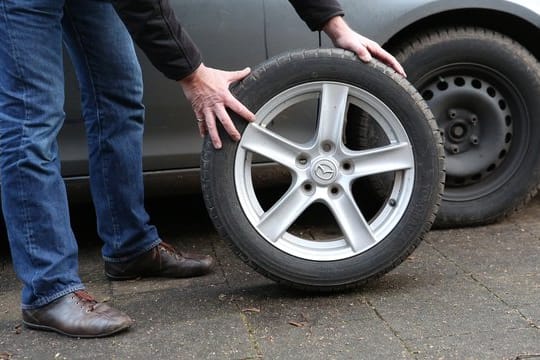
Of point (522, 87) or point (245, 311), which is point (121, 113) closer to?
point (245, 311)

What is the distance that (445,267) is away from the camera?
300cm

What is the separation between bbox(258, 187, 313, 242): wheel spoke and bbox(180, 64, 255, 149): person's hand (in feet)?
1.01

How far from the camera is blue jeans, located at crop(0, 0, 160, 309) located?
2402 millimetres

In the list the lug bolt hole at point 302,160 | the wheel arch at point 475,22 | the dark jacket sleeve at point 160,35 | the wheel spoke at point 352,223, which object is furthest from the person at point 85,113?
the wheel arch at point 475,22

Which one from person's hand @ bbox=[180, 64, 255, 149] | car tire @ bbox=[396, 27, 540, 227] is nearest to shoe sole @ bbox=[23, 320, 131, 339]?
person's hand @ bbox=[180, 64, 255, 149]

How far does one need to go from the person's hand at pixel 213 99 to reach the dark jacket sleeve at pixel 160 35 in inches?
2.2

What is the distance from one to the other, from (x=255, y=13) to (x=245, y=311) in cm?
121

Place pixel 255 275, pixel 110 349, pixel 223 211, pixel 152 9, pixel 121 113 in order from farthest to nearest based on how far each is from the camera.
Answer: pixel 255 275
pixel 121 113
pixel 223 211
pixel 110 349
pixel 152 9

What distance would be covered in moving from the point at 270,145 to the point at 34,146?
0.81 metres

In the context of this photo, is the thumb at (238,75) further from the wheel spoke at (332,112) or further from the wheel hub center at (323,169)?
the wheel hub center at (323,169)

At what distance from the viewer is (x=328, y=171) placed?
8.95 ft

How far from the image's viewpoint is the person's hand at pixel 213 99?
8.05 feet

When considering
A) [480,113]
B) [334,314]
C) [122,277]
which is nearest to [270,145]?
[334,314]

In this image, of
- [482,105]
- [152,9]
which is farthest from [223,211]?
[482,105]
